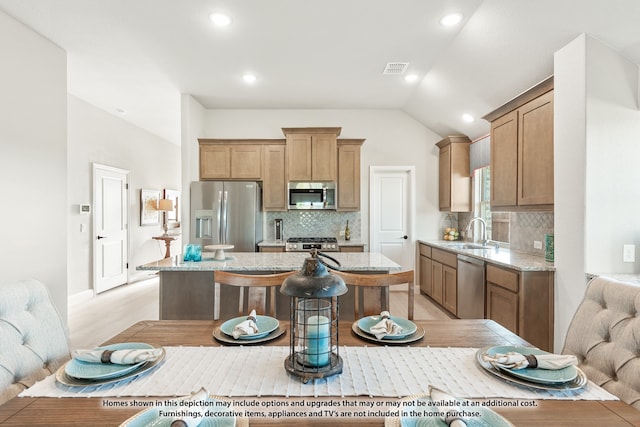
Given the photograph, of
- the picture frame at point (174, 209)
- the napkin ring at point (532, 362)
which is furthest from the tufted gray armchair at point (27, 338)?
the picture frame at point (174, 209)

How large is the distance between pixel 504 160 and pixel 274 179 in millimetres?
3038

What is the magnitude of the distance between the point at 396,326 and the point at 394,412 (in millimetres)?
555

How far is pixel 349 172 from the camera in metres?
4.93

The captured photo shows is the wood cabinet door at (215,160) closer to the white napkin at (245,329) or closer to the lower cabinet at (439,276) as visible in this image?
the lower cabinet at (439,276)

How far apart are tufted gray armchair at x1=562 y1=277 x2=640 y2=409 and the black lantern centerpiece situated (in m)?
0.93

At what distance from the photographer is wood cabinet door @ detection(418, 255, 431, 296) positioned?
189 inches

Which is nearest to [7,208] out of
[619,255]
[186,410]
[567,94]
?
[186,410]

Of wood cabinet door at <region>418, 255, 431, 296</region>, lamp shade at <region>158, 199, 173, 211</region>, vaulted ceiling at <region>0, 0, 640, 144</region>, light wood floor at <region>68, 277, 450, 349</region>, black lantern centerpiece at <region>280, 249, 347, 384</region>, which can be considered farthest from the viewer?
lamp shade at <region>158, 199, 173, 211</region>

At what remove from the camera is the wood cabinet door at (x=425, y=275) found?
4.80 metres

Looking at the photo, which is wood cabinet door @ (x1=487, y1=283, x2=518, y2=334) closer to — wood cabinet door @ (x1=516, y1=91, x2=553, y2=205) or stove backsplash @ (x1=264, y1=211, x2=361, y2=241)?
wood cabinet door @ (x1=516, y1=91, x2=553, y2=205)

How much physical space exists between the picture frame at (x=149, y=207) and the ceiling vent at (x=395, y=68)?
5062mm

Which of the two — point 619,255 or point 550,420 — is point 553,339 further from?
point 550,420

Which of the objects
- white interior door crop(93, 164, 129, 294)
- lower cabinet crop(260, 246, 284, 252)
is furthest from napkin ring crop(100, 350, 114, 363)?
white interior door crop(93, 164, 129, 294)

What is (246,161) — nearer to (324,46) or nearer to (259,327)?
(324,46)
